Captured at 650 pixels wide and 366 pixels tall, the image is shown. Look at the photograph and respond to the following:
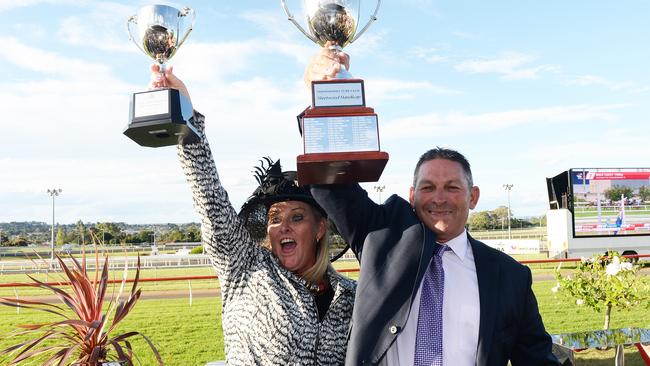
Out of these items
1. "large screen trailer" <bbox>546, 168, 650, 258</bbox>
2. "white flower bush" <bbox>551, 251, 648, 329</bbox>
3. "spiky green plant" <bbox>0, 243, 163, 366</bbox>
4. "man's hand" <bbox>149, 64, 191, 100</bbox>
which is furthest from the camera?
"large screen trailer" <bbox>546, 168, 650, 258</bbox>

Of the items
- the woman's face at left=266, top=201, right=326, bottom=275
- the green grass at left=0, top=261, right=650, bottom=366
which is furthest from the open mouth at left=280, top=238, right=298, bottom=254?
the green grass at left=0, top=261, right=650, bottom=366

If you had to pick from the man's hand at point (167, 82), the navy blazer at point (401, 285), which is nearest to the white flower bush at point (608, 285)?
the navy blazer at point (401, 285)

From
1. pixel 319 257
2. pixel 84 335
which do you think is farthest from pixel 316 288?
pixel 84 335

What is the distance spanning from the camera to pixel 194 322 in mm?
10406

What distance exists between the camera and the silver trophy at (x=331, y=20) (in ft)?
8.09

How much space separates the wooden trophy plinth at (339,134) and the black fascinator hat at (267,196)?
352 mm

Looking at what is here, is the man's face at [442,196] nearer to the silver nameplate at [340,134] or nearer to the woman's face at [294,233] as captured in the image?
the silver nameplate at [340,134]

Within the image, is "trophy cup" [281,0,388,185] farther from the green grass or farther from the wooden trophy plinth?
the green grass

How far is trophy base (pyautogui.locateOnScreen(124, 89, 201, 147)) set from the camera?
82.7 inches

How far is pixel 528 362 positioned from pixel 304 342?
2.82ft

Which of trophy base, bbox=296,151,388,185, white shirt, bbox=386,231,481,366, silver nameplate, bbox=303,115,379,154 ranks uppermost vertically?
silver nameplate, bbox=303,115,379,154

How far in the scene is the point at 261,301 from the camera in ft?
7.25

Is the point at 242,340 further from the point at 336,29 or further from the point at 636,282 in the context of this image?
the point at 636,282

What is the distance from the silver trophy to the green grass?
18.0 feet
